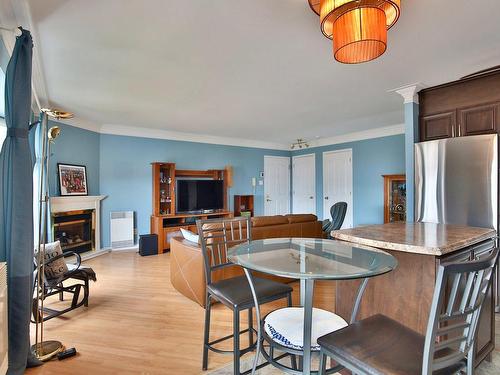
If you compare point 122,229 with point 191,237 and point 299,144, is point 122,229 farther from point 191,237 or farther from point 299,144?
point 299,144

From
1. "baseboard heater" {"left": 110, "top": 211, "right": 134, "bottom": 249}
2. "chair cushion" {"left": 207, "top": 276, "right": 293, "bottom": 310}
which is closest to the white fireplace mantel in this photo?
"baseboard heater" {"left": 110, "top": 211, "right": 134, "bottom": 249}

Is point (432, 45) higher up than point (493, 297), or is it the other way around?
point (432, 45)

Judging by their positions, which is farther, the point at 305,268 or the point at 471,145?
the point at 471,145

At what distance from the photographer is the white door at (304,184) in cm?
715

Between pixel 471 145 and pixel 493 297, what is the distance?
65.8 inches

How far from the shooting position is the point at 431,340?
859 millimetres

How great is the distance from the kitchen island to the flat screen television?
4.39 m

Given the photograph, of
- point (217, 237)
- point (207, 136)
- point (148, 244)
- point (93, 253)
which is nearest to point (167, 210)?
point (148, 244)

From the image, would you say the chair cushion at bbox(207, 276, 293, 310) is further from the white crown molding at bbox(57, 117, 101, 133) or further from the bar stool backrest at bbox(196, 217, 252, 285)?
the white crown molding at bbox(57, 117, 101, 133)

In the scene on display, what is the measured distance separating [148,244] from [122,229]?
758 mm

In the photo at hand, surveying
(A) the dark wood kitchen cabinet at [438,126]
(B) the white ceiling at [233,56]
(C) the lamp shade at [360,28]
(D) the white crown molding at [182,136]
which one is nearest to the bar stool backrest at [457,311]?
(C) the lamp shade at [360,28]

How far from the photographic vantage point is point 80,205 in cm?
477

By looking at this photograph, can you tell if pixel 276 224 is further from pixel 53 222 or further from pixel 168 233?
pixel 53 222

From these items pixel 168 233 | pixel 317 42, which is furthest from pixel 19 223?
pixel 168 233
